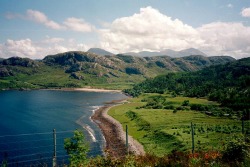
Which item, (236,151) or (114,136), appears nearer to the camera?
(236,151)

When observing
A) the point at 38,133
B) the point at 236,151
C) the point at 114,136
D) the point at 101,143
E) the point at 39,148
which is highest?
the point at 236,151

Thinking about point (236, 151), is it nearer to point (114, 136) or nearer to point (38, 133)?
point (38, 133)

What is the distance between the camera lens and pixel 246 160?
45.5 feet

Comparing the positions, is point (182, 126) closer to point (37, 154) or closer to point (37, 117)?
point (37, 154)

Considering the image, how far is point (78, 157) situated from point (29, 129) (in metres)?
56.6

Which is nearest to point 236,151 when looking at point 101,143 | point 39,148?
point 101,143

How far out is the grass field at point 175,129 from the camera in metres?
68.9

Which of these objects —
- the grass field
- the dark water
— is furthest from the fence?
the grass field

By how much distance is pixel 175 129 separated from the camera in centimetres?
8775

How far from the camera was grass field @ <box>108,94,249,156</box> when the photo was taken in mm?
68875

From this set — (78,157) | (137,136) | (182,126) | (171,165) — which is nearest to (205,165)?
(171,165)

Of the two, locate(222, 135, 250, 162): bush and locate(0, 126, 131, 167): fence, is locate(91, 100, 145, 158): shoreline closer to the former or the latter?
locate(0, 126, 131, 167): fence

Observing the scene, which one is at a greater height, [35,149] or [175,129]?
[175,129]

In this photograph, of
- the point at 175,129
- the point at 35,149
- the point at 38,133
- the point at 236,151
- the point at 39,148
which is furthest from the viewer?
the point at 175,129
